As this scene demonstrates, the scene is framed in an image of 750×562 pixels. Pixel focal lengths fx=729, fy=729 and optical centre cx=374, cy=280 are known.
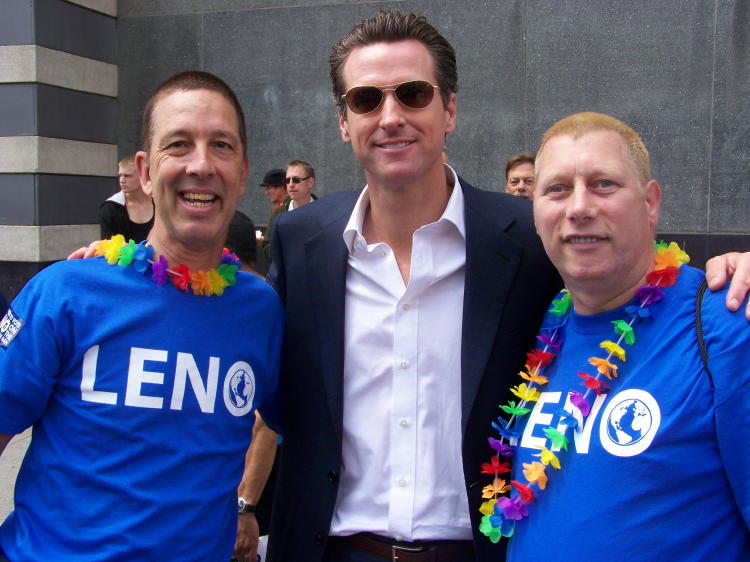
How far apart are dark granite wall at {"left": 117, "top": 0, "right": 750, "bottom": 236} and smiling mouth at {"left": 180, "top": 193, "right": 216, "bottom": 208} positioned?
5.67 m

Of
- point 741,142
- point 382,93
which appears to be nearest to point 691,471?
point 382,93

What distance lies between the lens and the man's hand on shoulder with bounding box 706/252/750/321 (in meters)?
1.63

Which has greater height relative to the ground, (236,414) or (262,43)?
(262,43)

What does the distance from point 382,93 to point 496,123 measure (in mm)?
5488

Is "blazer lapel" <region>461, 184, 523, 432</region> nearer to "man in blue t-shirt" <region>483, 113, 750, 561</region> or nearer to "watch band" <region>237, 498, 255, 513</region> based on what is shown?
"man in blue t-shirt" <region>483, 113, 750, 561</region>

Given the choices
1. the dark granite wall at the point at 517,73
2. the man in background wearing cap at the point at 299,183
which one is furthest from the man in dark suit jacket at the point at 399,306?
the dark granite wall at the point at 517,73

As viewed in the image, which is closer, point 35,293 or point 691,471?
point 691,471

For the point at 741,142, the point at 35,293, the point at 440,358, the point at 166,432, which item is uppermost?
the point at 741,142

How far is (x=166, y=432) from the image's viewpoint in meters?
1.93

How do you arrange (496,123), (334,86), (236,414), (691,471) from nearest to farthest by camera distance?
(691,471) → (236,414) → (334,86) → (496,123)

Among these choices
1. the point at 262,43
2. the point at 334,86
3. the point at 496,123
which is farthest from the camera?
the point at 262,43

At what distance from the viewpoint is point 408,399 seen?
83.2 inches

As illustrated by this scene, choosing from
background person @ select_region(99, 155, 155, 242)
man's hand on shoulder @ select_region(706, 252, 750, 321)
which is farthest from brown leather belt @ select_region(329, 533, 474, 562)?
background person @ select_region(99, 155, 155, 242)

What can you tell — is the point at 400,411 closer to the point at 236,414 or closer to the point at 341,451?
the point at 341,451
